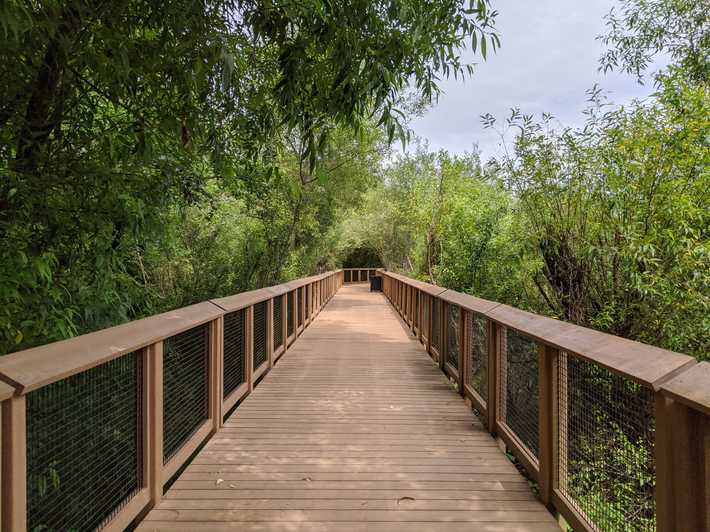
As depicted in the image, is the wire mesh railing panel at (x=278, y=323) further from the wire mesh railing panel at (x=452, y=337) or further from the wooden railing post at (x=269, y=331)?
the wire mesh railing panel at (x=452, y=337)

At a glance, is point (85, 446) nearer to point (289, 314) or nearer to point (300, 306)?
point (289, 314)

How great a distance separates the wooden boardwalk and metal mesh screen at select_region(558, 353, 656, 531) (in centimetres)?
25

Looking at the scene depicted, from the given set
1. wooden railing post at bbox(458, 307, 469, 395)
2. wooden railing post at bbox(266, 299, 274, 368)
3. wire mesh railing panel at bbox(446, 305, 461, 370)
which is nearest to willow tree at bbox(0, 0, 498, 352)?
wooden railing post at bbox(266, 299, 274, 368)

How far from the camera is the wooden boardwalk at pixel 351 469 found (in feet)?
6.68

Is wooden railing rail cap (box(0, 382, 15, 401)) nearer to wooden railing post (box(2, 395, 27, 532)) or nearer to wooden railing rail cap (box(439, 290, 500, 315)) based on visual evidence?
wooden railing post (box(2, 395, 27, 532))

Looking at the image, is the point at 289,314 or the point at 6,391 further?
the point at 289,314

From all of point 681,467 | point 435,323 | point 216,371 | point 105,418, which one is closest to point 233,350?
point 216,371

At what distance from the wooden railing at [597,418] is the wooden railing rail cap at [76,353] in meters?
1.86

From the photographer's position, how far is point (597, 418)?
2.32m

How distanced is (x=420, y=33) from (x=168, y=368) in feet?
7.93

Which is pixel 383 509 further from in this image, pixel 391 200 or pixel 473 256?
pixel 391 200

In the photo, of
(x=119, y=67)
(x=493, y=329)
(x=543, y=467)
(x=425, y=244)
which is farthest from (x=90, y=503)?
(x=425, y=244)

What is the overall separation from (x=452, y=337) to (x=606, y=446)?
2235 mm

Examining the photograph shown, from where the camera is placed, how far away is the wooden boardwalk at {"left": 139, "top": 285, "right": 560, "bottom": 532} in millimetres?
2035
